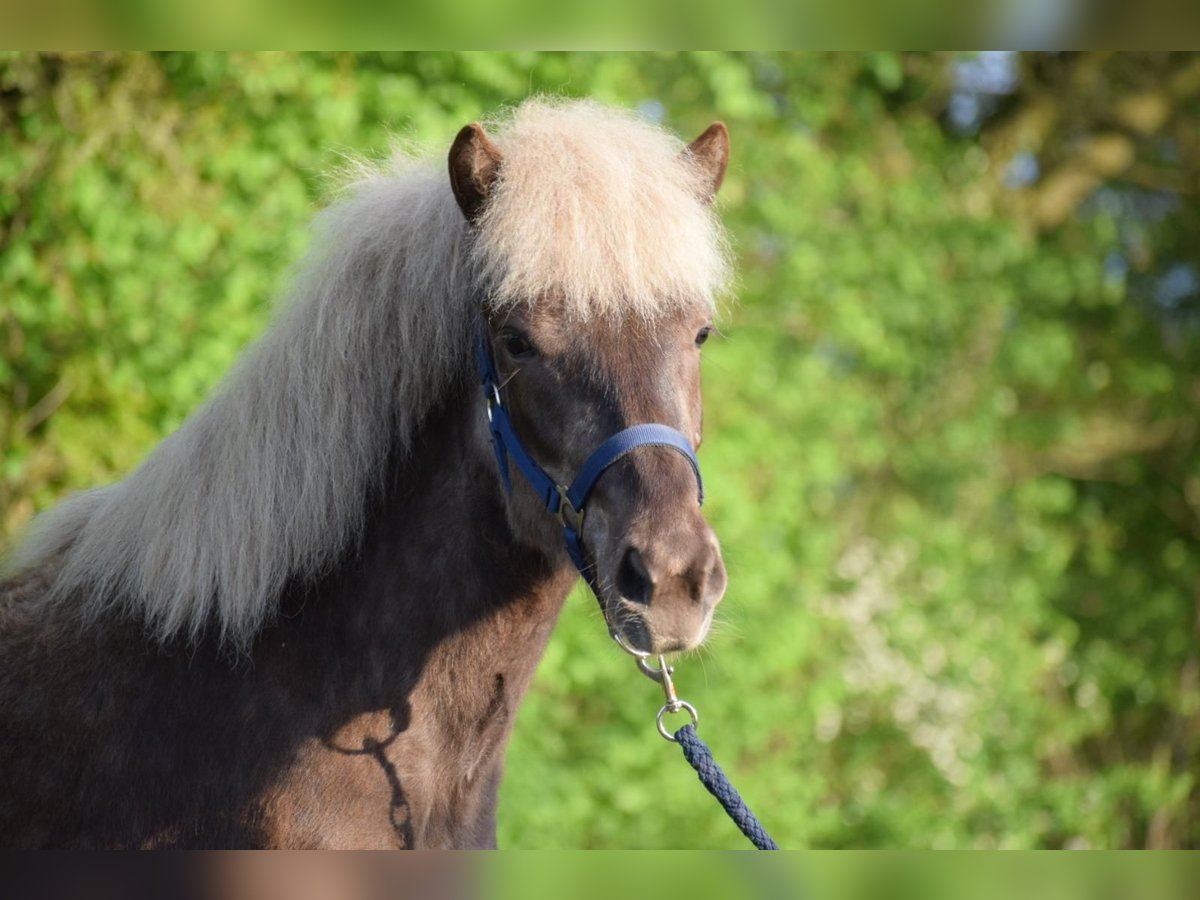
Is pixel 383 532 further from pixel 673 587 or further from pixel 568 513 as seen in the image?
pixel 673 587

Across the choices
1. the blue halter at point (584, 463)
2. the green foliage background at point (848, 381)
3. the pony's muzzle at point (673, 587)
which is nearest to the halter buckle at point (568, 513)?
the blue halter at point (584, 463)

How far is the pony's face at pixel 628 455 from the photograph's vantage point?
79.1 inches

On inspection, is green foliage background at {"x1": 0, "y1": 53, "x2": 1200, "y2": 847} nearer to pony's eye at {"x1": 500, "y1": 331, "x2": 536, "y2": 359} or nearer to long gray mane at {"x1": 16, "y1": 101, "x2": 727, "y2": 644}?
long gray mane at {"x1": 16, "y1": 101, "x2": 727, "y2": 644}

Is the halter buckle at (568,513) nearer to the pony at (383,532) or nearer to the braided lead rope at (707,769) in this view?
the pony at (383,532)

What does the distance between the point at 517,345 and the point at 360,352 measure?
1.12 feet

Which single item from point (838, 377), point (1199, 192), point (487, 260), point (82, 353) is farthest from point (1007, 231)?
point (487, 260)

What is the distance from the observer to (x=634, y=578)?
6.72 feet

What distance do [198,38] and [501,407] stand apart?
872 millimetres

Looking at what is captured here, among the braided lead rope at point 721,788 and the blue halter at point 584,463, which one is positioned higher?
the blue halter at point 584,463

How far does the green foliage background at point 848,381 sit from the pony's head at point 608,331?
1.43m

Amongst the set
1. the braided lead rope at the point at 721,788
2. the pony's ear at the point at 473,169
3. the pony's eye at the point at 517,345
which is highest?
the pony's ear at the point at 473,169

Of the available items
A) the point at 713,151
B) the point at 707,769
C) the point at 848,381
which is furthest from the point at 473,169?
the point at 848,381

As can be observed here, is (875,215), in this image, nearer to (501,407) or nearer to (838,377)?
(838,377)

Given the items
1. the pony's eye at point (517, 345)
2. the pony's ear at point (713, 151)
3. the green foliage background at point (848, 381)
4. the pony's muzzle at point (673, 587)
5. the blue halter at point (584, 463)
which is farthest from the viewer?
the green foliage background at point (848, 381)
